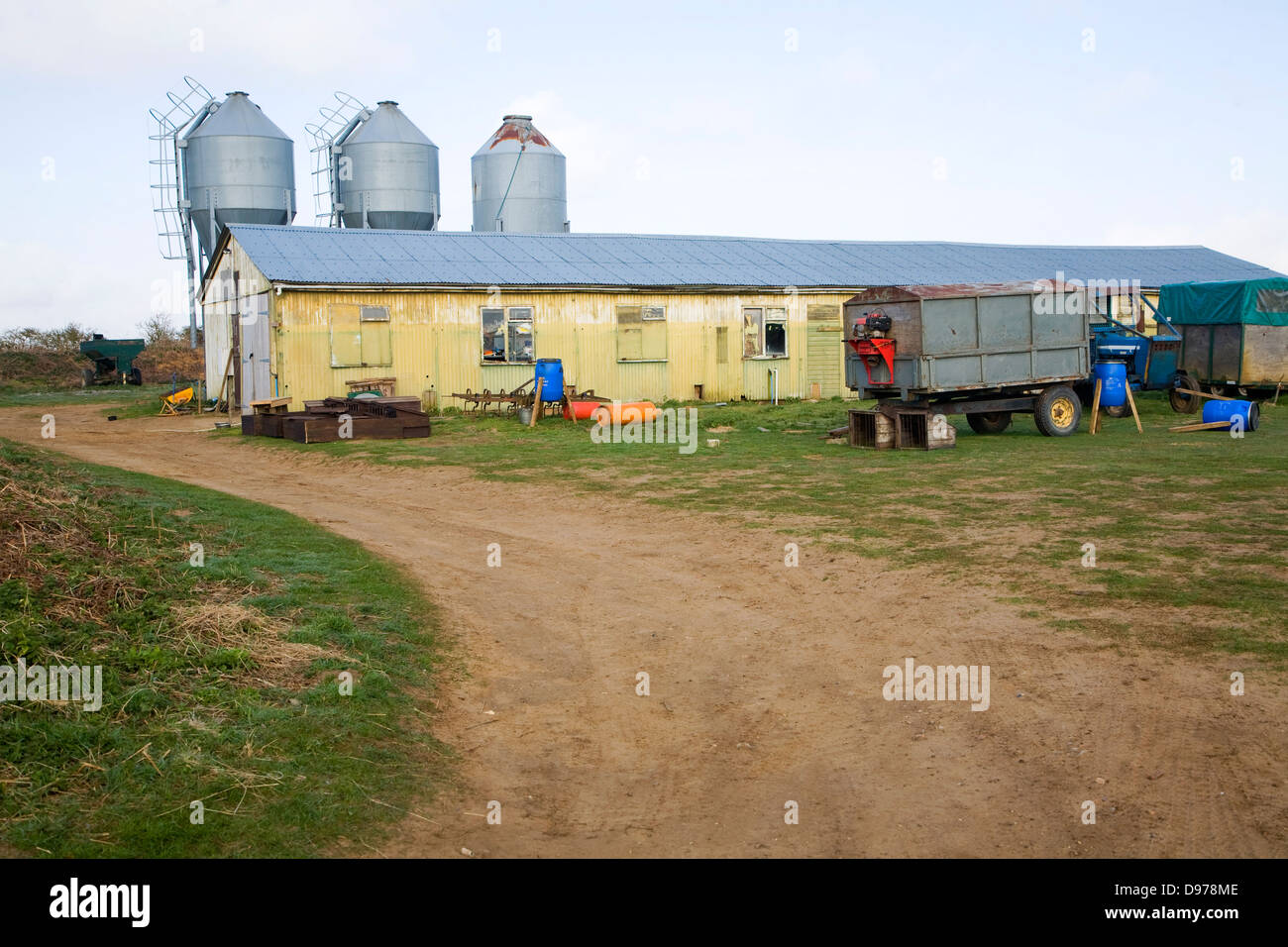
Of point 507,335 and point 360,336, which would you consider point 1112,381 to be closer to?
point 507,335

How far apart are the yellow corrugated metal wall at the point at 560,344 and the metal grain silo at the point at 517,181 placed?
9.76m

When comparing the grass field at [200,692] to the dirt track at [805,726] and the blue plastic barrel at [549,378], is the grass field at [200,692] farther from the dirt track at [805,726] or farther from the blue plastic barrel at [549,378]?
the blue plastic barrel at [549,378]

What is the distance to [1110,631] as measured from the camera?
8.29 m

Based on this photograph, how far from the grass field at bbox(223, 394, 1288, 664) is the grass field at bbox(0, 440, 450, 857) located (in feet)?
15.6

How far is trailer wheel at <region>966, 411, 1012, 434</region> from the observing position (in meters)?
22.6

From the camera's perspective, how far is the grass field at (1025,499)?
9.09 metres

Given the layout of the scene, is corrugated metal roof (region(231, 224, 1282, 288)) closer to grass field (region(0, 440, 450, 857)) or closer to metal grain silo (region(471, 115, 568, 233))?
metal grain silo (region(471, 115, 568, 233))

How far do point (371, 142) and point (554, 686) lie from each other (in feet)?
112

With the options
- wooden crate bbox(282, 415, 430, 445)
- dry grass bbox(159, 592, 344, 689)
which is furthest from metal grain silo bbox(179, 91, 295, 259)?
dry grass bbox(159, 592, 344, 689)

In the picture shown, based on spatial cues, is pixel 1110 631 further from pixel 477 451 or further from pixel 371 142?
pixel 371 142

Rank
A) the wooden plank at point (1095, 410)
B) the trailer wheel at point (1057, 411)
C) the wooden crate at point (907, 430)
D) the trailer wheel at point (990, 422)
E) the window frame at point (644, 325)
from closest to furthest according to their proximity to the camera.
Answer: the wooden crate at point (907, 430), the trailer wheel at point (1057, 411), the wooden plank at point (1095, 410), the trailer wheel at point (990, 422), the window frame at point (644, 325)

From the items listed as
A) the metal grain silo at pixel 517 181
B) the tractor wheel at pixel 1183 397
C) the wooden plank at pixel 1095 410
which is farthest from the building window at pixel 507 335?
the tractor wheel at pixel 1183 397
